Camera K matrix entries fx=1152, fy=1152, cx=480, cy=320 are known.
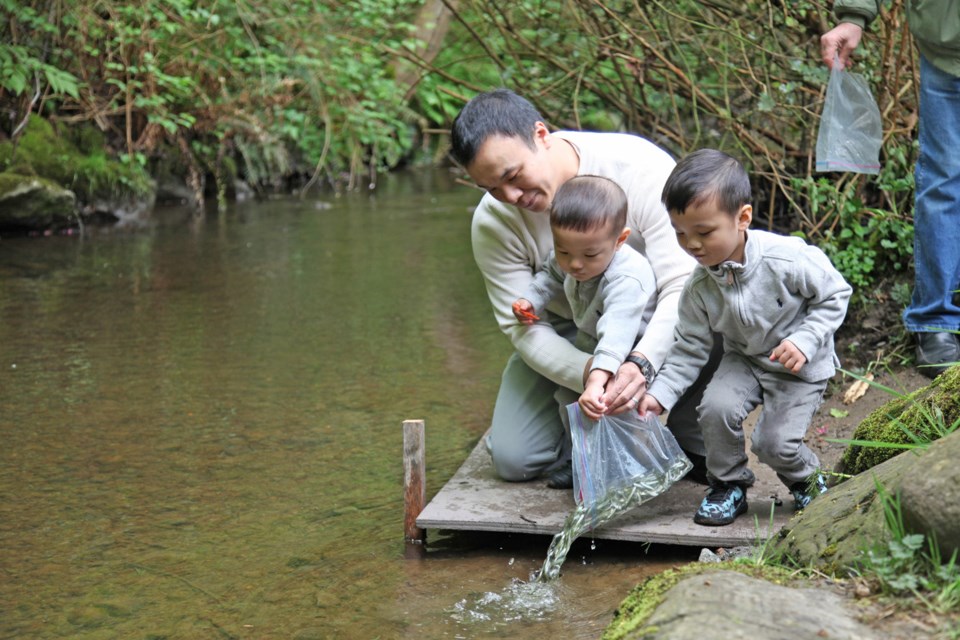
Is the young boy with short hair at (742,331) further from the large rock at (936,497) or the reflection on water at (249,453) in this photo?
the large rock at (936,497)

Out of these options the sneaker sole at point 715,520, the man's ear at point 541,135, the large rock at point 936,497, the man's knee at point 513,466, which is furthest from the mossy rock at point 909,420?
the man's ear at point 541,135

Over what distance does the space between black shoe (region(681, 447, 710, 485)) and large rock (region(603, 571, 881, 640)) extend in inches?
58.5

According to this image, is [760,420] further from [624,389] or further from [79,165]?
[79,165]

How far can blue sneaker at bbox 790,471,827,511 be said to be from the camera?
2973mm

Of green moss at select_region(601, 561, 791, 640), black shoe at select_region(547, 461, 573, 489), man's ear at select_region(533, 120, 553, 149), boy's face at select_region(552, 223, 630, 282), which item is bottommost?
black shoe at select_region(547, 461, 573, 489)

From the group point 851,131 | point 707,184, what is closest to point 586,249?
point 707,184

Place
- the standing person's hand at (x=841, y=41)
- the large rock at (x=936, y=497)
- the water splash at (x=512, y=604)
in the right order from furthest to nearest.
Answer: the standing person's hand at (x=841, y=41), the water splash at (x=512, y=604), the large rock at (x=936, y=497)

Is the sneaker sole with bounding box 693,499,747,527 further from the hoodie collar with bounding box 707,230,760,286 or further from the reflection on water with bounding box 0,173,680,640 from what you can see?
the hoodie collar with bounding box 707,230,760,286

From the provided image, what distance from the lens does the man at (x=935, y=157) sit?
11.7 ft

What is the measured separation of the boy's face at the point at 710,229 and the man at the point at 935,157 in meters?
1.08

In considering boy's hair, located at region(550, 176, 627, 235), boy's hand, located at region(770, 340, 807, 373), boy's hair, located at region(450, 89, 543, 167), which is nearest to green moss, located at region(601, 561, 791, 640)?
A: boy's hand, located at region(770, 340, 807, 373)

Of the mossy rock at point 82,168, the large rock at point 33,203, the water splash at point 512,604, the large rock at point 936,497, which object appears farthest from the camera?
the mossy rock at point 82,168

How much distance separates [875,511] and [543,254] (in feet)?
4.91

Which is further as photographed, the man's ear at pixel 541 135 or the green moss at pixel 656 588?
the man's ear at pixel 541 135
